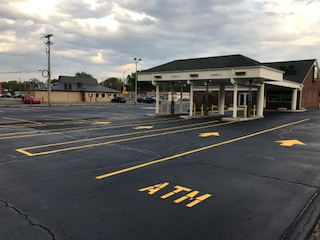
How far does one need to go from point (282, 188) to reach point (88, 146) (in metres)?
7.01

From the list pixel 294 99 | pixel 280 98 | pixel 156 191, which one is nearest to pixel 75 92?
pixel 280 98

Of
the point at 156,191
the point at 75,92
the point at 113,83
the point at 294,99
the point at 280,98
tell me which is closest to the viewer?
the point at 156,191

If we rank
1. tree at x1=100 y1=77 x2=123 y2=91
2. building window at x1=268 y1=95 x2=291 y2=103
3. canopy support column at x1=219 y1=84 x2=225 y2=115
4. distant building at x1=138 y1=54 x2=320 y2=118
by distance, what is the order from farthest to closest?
1. tree at x1=100 y1=77 x2=123 y2=91
2. building window at x1=268 y1=95 x2=291 y2=103
3. canopy support column at x1=219 y1=84 x2=225 y2=115
4. distant building at x1=138 y1=54 x2=320 y2=118

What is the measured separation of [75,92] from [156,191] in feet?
228

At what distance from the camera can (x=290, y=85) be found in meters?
31.8

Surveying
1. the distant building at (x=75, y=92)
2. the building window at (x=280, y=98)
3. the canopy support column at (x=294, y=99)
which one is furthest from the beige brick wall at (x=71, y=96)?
the canopy support column at (x=294, y=99)

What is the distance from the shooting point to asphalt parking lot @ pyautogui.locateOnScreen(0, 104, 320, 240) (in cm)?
421

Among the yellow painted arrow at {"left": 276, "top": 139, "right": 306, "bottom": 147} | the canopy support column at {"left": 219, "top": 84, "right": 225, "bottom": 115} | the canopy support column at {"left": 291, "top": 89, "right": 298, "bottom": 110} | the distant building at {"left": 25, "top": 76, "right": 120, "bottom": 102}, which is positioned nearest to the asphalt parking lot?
the yellow painted arrow at {"left": 276, "top": 139, "right": 306, "bottom": 147}

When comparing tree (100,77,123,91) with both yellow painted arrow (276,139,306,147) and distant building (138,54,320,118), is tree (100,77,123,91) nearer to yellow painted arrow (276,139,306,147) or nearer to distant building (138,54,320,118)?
distant building (138,54,320,118)

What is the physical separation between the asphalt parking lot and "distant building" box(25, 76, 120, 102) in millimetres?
59637

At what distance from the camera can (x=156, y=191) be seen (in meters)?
5.80

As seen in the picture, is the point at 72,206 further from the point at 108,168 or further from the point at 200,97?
the point at 200,97

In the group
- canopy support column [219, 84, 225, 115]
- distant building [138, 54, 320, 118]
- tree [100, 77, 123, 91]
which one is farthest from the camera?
tree [100, 77, 123, 91]

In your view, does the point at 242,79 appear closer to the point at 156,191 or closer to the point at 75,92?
the point at 156,191
